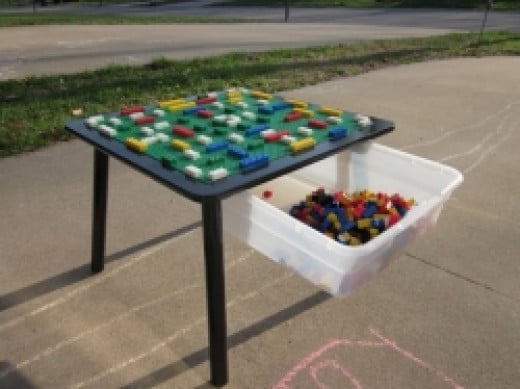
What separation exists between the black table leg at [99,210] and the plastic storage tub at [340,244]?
0.65 m

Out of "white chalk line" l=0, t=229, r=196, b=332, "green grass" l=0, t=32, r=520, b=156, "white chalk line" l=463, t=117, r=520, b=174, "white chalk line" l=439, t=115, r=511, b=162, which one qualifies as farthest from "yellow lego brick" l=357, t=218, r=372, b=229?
"green grass" l=0, t=32, r=520, b=156

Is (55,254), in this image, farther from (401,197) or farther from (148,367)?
(401,197)

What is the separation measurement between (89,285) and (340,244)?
1.35 metres

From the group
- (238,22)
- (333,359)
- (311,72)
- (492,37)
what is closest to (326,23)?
(238,22)

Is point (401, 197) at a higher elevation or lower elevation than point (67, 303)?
higher

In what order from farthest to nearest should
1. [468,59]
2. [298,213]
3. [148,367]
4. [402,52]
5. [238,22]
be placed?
[238,22]
[402,52]
[468,59]
[298,213]
[148,367]

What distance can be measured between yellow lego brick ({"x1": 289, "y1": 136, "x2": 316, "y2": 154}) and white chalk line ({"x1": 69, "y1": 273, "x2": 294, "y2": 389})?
845 millimetres

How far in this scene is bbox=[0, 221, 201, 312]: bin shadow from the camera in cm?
229

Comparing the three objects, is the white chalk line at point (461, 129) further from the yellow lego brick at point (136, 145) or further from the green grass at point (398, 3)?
the green grass at point (398, 3)

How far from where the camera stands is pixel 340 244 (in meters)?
1.68

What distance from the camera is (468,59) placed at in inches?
299

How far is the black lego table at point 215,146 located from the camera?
63.2 inches

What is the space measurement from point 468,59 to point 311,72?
275cm

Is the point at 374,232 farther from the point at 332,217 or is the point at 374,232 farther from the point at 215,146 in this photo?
the point at 215,146
